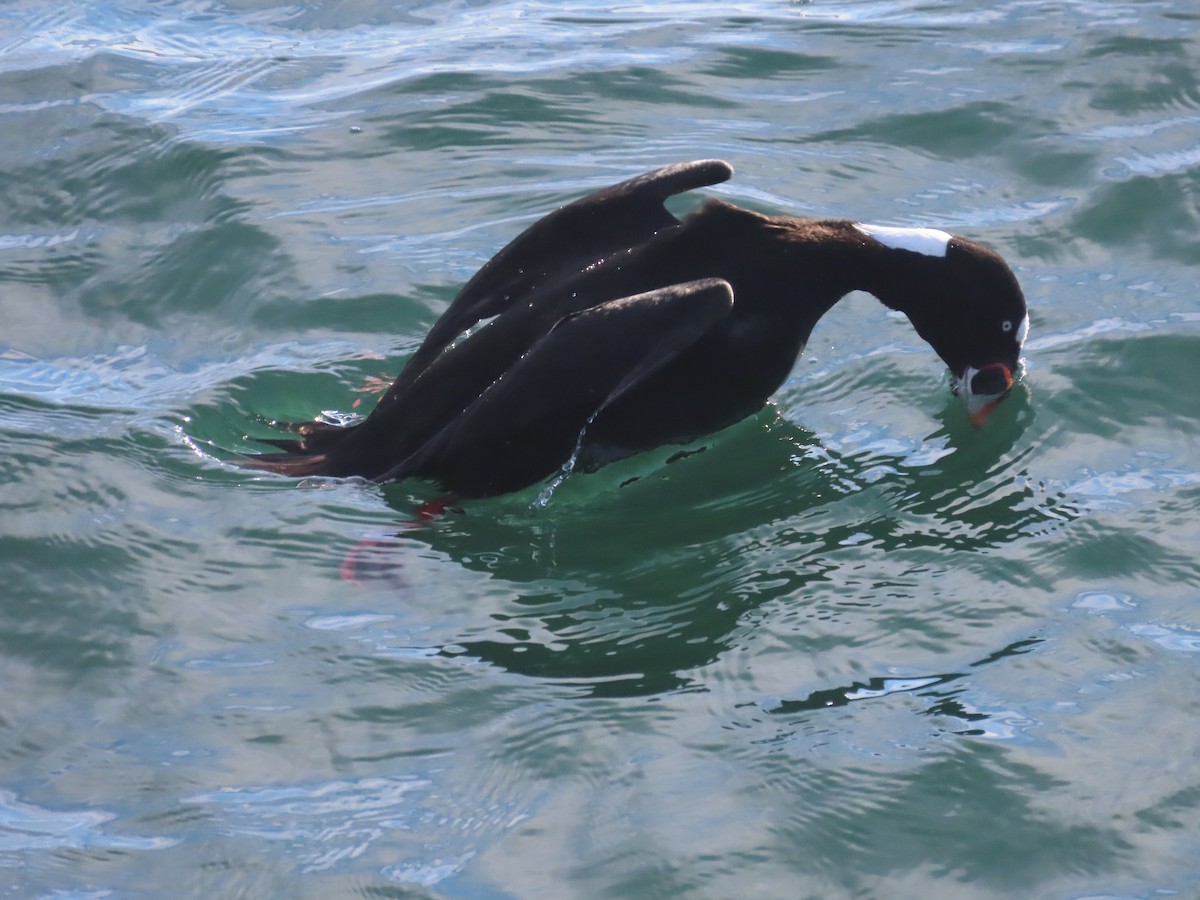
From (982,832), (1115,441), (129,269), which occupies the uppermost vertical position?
(129,269)

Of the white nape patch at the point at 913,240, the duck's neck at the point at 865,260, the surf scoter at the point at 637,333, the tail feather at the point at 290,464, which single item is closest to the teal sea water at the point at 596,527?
the tail feather at the point at 290,464

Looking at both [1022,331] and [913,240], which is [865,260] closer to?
[913,240]

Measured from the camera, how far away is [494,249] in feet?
24.0

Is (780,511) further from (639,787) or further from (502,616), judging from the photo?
(639,787)

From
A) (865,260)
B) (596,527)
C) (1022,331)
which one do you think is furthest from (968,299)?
(596,527)

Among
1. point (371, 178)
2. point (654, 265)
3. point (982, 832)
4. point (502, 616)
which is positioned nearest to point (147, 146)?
point (371, 178)

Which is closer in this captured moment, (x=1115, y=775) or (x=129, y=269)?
(x=1115, y=775)

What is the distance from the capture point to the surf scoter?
17.1ft

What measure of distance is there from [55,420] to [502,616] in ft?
7.50

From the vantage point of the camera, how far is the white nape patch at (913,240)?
602 cm

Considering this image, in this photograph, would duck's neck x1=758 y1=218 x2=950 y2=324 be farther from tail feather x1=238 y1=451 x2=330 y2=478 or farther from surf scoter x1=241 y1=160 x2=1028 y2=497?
tail feather x1=238 y1=451 x2=330 y2=478

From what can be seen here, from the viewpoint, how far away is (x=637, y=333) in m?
5.16

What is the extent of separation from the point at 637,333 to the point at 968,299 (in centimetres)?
161

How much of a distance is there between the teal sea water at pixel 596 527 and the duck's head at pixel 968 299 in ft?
0.51
